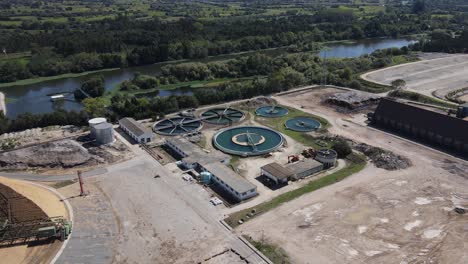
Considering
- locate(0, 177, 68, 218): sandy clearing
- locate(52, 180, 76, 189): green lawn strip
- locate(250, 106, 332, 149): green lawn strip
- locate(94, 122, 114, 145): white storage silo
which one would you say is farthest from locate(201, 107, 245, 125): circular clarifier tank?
locate(0, 177, 68, 218): sandy clearing

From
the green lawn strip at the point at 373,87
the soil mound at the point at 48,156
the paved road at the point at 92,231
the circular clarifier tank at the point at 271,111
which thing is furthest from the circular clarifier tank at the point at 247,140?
the green lawn strip at the point at 373,87

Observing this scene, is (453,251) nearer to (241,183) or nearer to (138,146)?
(241,183)

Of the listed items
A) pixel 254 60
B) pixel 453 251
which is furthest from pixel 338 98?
pixel 453 251

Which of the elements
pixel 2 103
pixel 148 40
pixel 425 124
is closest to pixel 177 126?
pixel 425 124

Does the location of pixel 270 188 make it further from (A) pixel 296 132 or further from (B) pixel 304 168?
(A) pixel 296 132

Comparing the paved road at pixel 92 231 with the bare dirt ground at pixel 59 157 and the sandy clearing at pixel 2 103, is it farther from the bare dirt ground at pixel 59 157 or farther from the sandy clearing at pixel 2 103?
the sandy clearing at pixel 2 103
